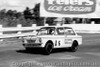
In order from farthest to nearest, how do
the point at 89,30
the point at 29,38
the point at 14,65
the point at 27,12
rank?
the point at 27,12 < the point at 89,30 < the point at 29,38 < the point at 14,65

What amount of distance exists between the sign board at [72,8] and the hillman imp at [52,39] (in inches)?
1359

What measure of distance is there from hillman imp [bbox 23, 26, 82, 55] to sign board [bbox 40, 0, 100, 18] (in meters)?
34.5

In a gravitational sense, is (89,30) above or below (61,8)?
below

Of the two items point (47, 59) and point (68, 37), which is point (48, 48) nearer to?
point (47, 59)

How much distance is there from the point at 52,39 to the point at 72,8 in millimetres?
37921

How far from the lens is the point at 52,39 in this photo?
1379 centimetres

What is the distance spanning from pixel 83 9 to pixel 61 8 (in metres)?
4.53

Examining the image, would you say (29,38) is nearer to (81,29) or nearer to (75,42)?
(75,42)

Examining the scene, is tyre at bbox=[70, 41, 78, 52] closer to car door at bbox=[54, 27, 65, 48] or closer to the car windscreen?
car door at bbox=[54, 27, 65, 48]

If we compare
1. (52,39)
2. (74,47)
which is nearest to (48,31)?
(52,39)

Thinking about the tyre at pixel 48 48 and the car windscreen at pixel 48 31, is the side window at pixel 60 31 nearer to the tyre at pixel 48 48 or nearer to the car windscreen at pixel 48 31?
the car windscreen at pixel 48 31

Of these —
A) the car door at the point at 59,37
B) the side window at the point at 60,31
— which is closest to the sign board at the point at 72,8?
the side window at the point at 60,31

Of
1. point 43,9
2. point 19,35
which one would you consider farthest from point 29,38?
point 43,9

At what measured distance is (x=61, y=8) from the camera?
50.8 meters
